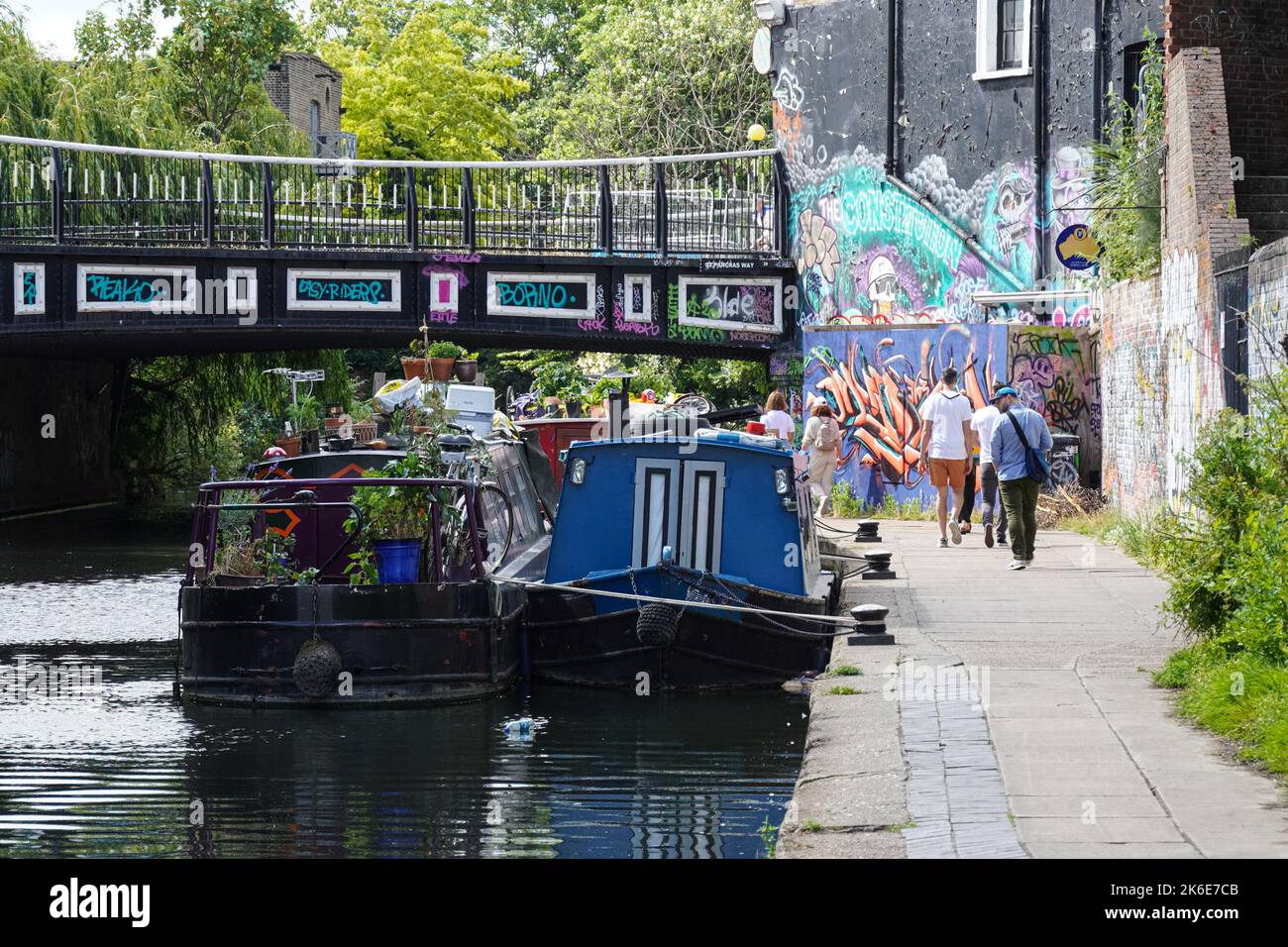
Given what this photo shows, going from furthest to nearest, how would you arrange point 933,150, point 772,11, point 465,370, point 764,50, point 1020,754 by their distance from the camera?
point 764,50, point 772,11, point 933,150, point 465,370, point 1020,754

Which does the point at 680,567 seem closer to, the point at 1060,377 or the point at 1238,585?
the point at 1238,585

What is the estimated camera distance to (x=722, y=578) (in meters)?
13.0

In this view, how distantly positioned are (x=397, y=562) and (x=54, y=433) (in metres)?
23.3

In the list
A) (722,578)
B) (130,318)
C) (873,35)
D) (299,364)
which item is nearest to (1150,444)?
(722,578)

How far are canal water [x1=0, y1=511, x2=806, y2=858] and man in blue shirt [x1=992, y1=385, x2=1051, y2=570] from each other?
410 centimetres

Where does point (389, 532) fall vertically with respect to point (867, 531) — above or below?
above

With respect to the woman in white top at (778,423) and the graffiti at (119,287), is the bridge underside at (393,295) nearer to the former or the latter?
the graffiti at (119,287)

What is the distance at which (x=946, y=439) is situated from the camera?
18.6 m

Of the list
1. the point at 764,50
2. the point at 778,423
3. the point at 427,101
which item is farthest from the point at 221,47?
the point at 778,423

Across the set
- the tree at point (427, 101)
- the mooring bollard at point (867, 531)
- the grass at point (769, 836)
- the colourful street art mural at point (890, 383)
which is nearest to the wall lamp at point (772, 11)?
the colourful street art mural at point (890, 383)

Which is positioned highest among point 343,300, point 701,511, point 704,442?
point 343,300

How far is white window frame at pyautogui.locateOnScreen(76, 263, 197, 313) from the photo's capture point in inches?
989

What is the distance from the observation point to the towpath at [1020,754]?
6.38 metres
